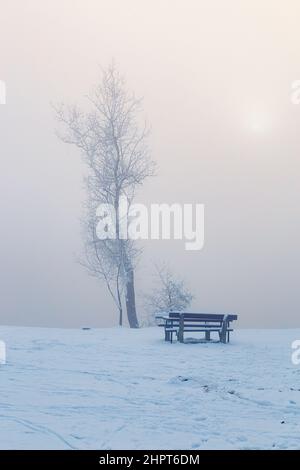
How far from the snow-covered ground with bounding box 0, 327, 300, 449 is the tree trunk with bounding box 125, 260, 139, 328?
10.7 metres

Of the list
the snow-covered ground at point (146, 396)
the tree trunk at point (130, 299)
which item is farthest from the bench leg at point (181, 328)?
the tree trunk at point (130, 299)

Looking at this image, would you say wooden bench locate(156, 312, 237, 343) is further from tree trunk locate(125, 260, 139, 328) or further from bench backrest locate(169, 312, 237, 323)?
tree trunk locate(125, 260, 139, 328)

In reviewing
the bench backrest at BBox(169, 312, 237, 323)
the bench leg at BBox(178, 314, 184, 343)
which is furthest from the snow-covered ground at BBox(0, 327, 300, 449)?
the bench backrest at BBox(169, 312, 237, 323)

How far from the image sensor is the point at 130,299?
2984 centimetres

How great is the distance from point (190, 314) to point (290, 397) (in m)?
9.00

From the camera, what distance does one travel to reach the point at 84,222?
30594 millimetres

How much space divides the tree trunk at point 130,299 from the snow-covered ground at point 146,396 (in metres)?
10.7

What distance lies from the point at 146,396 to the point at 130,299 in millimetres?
19072

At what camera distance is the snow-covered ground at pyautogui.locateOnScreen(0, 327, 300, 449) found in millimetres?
8039

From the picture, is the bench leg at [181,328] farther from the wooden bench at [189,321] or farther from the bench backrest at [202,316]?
the bench backrest at [202,316]

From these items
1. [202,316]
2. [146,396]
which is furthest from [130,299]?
[146,396]
